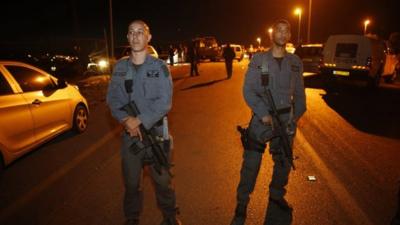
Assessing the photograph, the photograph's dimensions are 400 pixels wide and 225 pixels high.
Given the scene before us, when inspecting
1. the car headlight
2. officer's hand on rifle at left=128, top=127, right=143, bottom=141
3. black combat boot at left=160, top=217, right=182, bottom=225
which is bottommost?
black combat boot at left=160, top=217, right=182, bottom=225

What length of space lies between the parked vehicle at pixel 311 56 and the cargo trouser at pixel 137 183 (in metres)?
15.9

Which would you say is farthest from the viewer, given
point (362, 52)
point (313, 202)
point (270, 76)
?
point (362, 52)

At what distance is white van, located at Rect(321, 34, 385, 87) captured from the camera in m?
14.9

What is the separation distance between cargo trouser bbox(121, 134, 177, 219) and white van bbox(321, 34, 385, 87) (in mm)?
12954

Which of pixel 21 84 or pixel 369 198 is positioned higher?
pixel 21 84

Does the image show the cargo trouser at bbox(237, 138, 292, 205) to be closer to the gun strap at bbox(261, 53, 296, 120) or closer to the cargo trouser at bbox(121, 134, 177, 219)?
the gun strap at bbox(261, 53, 296, 120)

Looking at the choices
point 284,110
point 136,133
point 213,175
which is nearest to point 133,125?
point 136,133

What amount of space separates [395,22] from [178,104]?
177ft

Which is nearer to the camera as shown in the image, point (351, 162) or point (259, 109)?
point (259, 109)

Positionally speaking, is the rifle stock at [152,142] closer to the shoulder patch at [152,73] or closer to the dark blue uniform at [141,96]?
the dark blue uniform at [141,96]

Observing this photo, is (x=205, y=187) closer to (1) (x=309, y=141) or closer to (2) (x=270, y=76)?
(2) (x=270, y=76)

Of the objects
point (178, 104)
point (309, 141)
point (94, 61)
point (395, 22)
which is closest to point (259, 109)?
point (309, 141)

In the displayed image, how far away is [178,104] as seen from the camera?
11.6 m

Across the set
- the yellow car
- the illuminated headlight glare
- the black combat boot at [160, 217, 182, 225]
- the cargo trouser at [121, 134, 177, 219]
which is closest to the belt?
the cargo trouser at [121, 134, 177, 219]
